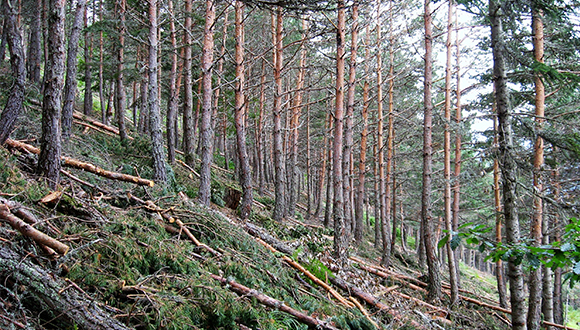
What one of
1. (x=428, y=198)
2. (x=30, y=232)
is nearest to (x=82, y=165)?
(x=30, y=232)

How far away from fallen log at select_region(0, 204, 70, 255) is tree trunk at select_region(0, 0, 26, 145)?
8.63 ft

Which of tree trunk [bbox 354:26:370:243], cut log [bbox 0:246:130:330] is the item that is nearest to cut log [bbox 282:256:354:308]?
cut log [bbox 0:246:130:330]

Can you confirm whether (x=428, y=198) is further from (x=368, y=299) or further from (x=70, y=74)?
(x=70, y=74)

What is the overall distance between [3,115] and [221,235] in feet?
12.3

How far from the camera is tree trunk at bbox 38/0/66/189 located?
4.80 m

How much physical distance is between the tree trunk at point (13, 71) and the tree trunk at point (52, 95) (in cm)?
68

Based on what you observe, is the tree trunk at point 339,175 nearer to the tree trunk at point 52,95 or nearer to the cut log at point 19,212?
the tree trunk at point 52,95

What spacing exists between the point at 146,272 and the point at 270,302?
1520 mm

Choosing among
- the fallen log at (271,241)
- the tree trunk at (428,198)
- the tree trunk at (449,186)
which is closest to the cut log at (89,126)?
the fallen log at (271,241)

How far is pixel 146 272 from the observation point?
4.12m

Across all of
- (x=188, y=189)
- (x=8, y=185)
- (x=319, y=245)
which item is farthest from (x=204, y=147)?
(x=8, y=185)

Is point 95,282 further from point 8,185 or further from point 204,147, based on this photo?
point 204,147

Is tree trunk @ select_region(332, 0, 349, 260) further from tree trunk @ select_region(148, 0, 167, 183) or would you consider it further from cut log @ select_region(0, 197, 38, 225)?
cut log @ select_region(0, 197, 38, 225)

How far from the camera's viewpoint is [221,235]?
18.7 feet
